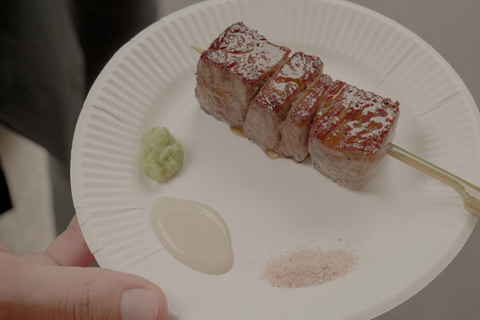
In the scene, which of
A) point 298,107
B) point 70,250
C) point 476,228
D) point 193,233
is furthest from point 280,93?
point 476,228

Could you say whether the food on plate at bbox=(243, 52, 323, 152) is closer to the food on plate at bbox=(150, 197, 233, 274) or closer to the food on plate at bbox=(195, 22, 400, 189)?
the food on plate at bbox=(195, 22, 400, 189)

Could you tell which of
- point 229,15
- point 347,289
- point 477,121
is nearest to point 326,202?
point 347,289

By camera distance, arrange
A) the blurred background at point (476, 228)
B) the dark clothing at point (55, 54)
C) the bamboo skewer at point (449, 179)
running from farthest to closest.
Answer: the blurred background at point (476, 228)
the dark clothing at point (55, 54)
the bamboo skewer at point (449, 179)

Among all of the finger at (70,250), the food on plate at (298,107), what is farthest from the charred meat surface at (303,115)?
the finger at (70,250)

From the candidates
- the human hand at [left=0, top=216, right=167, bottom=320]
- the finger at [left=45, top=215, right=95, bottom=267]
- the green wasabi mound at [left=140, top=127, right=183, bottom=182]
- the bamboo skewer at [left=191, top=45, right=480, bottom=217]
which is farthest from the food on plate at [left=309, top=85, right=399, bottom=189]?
the finger at [left=45, top=215, right=95, bottom=267]

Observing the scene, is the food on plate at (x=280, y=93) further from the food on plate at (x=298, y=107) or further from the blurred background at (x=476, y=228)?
the blurred background at (x=476, y=228)

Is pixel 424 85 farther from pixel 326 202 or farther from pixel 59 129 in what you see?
pixel 59 129

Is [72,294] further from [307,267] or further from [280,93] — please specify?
[280,93]

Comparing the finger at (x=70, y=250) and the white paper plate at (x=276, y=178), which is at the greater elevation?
the white paper plate at (x=276, y=178)
